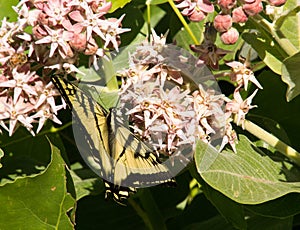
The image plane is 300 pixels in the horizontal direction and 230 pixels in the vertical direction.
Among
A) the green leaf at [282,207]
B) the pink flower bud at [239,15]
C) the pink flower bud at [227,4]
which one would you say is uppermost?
the pink flower bud at [227,4]

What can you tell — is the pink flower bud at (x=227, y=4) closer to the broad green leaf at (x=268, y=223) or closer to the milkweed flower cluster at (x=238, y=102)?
the milkweed flower cluster at (x=238, y=102)

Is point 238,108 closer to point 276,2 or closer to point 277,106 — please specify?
point 276,2

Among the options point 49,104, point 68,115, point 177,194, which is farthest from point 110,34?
point 177,194

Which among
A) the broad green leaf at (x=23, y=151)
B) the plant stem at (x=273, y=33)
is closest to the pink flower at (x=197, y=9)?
the plant stem at (x=273, y=33)

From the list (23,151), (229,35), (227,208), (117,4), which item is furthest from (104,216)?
(229,35)

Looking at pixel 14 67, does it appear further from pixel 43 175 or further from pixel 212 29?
pixel 212 29

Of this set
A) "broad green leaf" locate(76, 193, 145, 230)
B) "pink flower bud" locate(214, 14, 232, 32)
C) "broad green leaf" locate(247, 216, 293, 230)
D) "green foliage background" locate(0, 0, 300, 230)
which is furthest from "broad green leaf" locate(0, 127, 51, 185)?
"pink flower bud" locate(214, 14, 232, 32)
